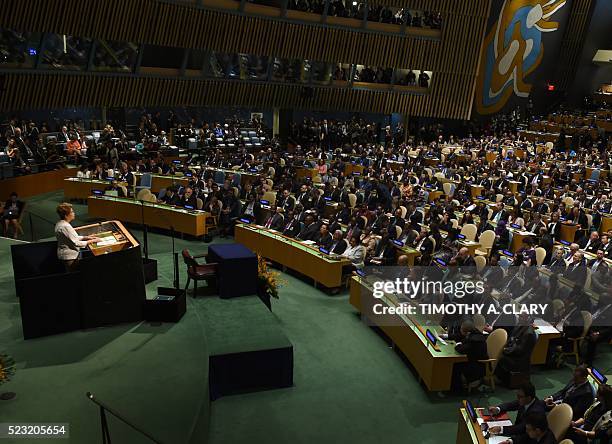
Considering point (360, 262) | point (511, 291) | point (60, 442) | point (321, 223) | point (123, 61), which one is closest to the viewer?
point (60, 442)

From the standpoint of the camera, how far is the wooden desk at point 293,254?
11.0 metres

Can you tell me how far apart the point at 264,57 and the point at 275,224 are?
10.8 meters

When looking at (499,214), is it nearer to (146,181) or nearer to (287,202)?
(287,202)

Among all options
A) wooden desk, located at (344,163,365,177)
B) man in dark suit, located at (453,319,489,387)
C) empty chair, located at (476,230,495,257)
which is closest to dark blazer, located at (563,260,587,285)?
empty chair, located at (476,230,495,257)

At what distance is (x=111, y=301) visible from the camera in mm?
7441

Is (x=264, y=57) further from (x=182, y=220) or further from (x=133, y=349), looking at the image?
(x=133, y=349)

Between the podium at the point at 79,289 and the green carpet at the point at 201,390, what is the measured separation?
0.59ft

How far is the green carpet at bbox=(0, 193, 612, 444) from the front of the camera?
5.70 meters

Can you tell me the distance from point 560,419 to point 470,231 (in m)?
7.40

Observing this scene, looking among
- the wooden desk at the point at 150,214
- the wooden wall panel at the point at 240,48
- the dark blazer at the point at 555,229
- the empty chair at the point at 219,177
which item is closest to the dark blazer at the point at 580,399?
the dark blazer at the point at 555,229

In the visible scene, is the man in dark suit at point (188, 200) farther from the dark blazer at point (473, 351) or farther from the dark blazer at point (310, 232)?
the dark blazer at point (473, 351)

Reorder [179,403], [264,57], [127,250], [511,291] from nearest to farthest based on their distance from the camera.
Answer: [179,403] → [127,250] → [511,291] → [264,57]

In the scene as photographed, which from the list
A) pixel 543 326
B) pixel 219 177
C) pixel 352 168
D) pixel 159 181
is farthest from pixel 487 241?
pixel 159 181

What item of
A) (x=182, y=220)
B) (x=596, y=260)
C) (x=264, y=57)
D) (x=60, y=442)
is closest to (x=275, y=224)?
(x=182, y=220)
